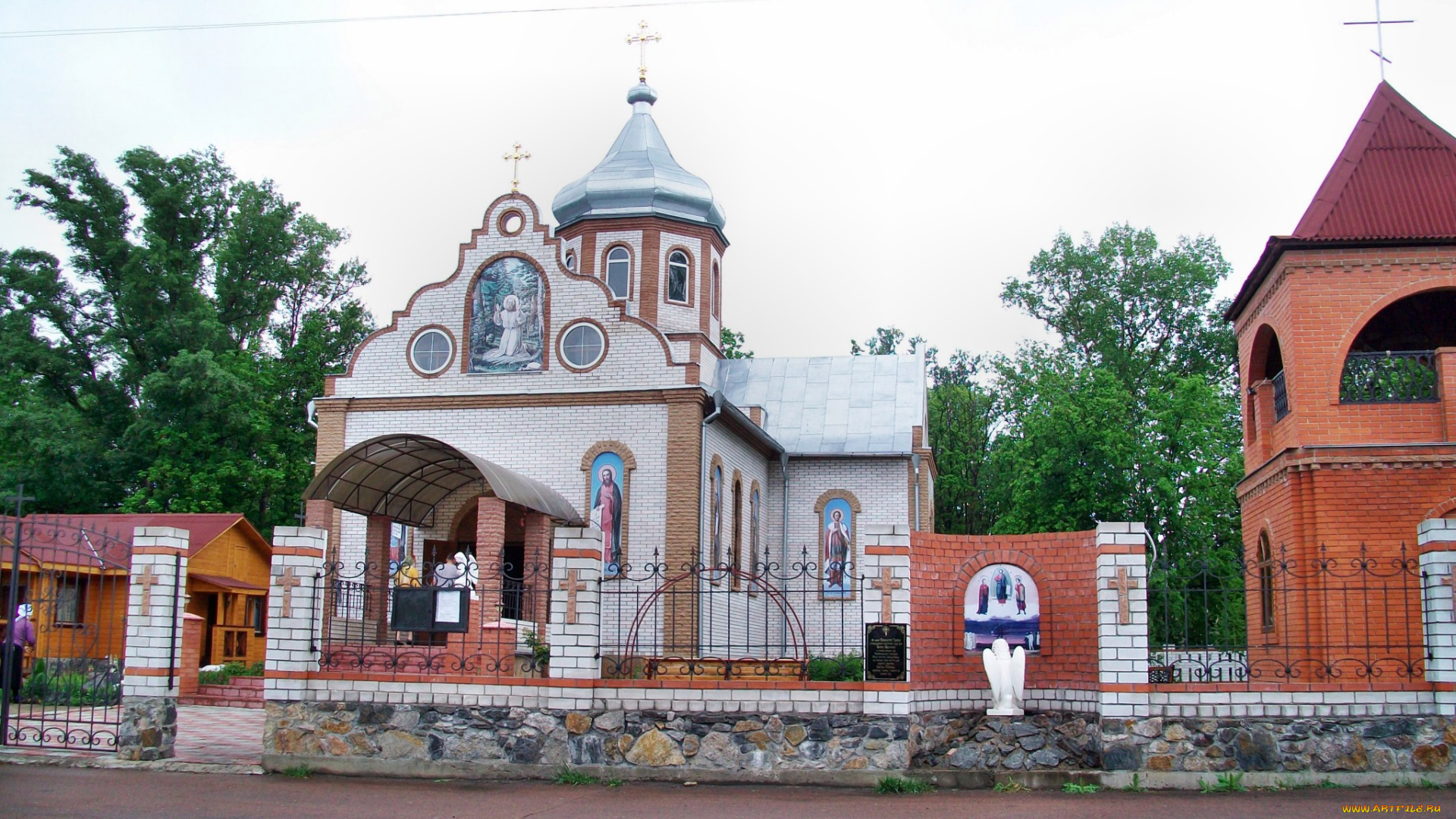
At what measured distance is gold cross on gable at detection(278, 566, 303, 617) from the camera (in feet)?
36.7

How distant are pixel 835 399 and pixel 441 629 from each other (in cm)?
1651

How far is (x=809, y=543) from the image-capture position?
24.5 metres

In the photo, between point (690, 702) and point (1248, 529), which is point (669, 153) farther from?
point (690, 702)

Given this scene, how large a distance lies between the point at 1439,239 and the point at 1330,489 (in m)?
2.85

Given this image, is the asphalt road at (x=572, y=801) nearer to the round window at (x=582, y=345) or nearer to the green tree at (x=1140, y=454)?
the round window at (x=582, y=345)

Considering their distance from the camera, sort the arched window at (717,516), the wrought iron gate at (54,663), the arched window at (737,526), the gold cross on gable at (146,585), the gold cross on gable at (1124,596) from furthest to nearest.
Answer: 1. the arched window at (737,526)
2. the arched window at (717,516)
3. the wrought iron gate at (54,663)
4. the gold cross on gable at (146,585)
5. the gold cross on gable at (1124,596)

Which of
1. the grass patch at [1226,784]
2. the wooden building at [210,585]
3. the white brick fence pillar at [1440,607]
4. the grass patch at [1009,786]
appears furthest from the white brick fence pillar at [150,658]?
the white brick fence pillar at [1440,607]

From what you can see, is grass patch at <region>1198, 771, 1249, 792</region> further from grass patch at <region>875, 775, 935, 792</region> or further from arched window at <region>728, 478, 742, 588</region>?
arched window at <region>728, 478, 742, 588</region>

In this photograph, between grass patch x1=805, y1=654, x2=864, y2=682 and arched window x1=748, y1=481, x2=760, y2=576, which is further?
arched window x1=748, y1=481, x2=760, y2=576

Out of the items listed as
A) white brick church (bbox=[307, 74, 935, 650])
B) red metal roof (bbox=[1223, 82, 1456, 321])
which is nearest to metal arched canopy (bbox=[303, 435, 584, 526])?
white brick church (bbox=[307, 74, 935, 650])

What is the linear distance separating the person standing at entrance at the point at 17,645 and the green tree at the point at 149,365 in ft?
57.4

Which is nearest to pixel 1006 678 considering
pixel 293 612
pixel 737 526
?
pixel 293 612

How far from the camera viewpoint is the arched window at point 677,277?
2431 centimetres

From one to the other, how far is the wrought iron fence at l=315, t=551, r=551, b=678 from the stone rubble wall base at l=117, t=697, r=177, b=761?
1444 millimetres
